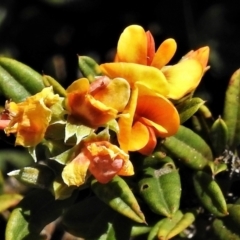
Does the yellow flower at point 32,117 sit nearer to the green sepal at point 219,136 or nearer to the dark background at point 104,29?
the green sepal at point 219,136

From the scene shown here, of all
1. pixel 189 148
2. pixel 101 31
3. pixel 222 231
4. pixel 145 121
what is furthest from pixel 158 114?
pixel 101 31

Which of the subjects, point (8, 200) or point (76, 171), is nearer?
point (76, 171)

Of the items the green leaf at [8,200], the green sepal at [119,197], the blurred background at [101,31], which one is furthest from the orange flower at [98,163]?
the blurred background at [101,31]

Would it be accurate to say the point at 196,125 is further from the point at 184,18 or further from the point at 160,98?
the point at 184,18

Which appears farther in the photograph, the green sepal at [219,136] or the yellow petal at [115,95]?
the green sepal at [219,136]

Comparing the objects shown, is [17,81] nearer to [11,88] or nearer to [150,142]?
[11,88]

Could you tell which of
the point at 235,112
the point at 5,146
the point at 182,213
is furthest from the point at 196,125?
the point at 5,146
